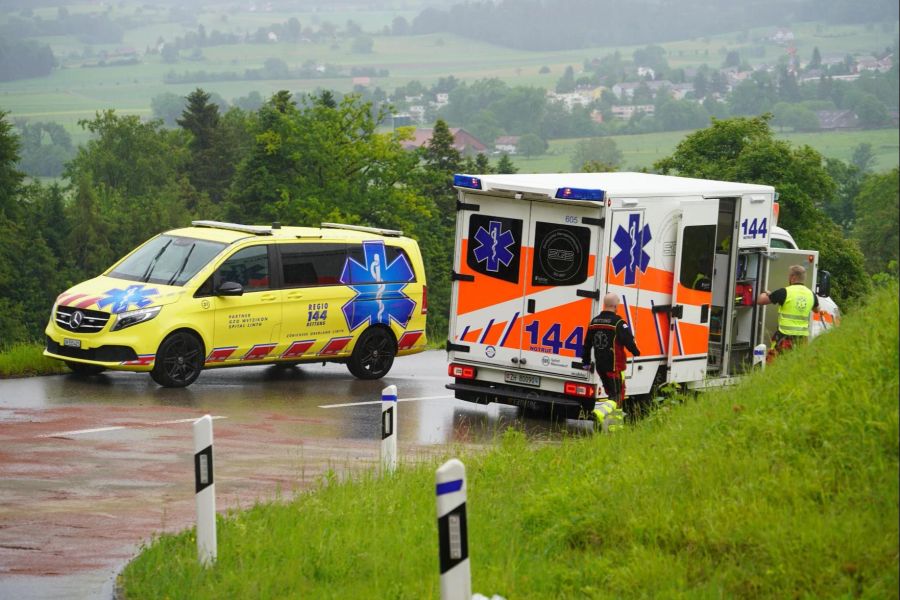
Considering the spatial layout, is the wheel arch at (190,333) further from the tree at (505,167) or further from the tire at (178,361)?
the tree at (505,167)

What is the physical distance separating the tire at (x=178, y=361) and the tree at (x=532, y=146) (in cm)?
15543

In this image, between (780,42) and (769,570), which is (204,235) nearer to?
(769,570)

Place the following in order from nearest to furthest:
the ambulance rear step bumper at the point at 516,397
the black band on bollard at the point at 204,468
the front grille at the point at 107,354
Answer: the black band on bollard at the point at 204,468, the ambulance rear step bumper at the point at 516,397, the front grille at the point at 107,354

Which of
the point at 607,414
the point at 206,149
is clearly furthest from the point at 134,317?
the point at 206,149

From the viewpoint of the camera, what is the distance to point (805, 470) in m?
7.36

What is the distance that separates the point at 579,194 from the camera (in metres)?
15.0

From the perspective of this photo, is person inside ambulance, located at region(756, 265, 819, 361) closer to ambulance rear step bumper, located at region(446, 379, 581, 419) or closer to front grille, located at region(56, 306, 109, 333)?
ambulance rear step bumper, located at region(446, 379, 581, 419)

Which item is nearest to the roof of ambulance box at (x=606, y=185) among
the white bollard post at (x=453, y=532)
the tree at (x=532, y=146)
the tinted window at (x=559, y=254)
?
the tinted window at (x=559, y=254)

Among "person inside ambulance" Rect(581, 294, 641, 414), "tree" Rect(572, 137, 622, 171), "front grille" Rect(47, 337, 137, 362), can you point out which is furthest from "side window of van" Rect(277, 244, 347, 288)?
"tree" Rect(572, 137, 622, 171)

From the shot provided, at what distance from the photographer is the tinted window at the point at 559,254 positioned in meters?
15.2

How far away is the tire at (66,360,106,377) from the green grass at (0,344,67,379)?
310 mm

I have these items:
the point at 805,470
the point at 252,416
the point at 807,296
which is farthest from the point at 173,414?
the point at 805,470

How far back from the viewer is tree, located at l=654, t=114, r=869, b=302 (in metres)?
48.8

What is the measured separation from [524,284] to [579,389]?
143cm
